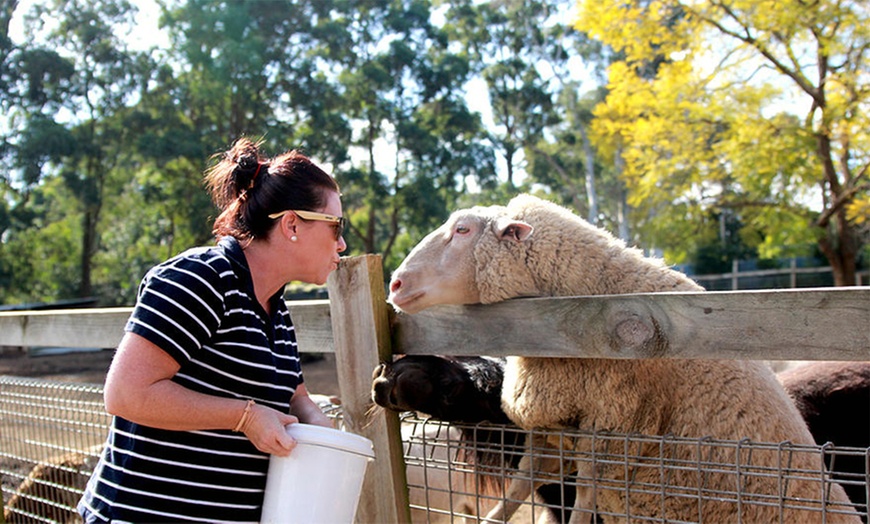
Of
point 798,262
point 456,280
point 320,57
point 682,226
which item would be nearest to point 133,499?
point 456,280

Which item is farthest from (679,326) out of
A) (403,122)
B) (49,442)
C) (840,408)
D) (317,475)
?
(403,122)

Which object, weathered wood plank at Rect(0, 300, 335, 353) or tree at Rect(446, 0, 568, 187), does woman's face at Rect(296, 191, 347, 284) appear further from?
tree at Rect(446, 0, 568, 187)

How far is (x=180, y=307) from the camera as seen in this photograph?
6.33 ft

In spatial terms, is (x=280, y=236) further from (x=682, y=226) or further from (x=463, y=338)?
(x=682, y=226)

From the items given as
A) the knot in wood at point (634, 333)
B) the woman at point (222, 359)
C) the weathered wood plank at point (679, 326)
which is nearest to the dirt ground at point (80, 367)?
the weathered wood plank at point (679, 326)

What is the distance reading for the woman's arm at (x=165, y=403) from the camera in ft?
6.14

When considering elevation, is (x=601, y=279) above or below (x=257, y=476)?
above

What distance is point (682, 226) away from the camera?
58.6ft

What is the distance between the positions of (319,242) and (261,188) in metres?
0.23

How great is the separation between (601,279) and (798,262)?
3286 cm

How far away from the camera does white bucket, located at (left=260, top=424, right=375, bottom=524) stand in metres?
1.98

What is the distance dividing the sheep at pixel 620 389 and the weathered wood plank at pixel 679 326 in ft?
1.47

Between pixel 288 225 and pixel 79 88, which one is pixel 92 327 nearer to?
pixel 288 225

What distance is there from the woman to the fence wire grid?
0.75m
